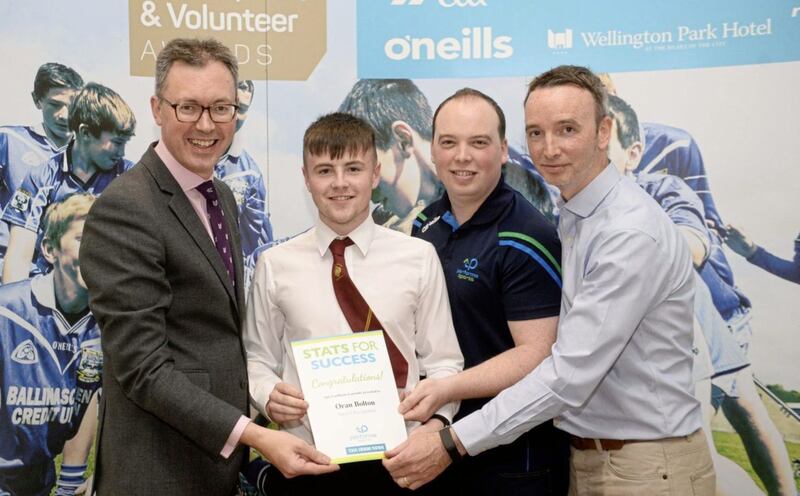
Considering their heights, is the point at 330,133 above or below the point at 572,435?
above

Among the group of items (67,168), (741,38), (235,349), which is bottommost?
(235,349)

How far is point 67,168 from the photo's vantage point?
3811mm

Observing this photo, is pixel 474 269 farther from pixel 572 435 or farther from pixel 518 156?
pixel 518 156

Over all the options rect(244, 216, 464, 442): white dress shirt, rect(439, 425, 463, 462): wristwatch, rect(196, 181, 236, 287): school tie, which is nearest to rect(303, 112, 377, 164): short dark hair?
rect(244, 216, 464, 442): white dress shirt

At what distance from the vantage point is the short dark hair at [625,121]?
12.6ft

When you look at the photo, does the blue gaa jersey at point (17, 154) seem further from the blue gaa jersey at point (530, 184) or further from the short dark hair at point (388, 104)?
the blue gaa jersey at point (530, 184)

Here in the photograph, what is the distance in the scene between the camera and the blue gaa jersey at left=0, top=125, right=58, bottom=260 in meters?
3.79

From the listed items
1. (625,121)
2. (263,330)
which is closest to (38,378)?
(263,330)

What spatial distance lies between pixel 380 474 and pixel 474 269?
0.81 metres

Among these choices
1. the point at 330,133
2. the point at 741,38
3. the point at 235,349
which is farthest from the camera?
the point at 741,38

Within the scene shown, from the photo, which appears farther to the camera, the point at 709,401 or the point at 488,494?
the point at 709,401

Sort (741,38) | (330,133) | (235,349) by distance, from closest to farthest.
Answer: (235,349)
(330,133)
(741,38)

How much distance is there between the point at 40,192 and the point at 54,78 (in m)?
0.60

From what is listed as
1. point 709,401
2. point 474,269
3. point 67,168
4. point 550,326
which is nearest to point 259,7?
point 67,168
